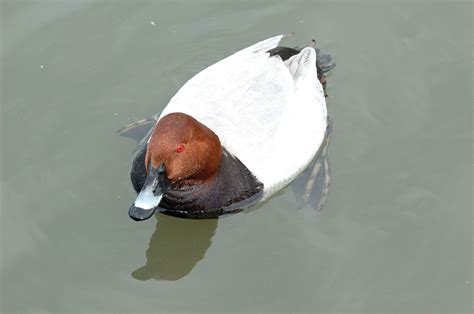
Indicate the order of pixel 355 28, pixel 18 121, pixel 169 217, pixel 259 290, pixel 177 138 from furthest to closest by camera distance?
1. pixel 355 28
2. pixel 18 121
3. pixel 169 217
4. pixel 259 290
5. pixel 177 138

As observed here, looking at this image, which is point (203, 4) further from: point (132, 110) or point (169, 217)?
point (169, 217)

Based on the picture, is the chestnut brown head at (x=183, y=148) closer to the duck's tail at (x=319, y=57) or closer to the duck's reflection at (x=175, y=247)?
the duck's reflection at (x=175, y=247)

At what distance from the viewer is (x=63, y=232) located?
6289 mm

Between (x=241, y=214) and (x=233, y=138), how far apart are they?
611mm

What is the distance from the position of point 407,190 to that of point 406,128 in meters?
0.70

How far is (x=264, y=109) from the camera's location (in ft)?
20.7

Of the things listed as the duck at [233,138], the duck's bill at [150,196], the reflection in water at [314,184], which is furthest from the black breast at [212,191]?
the reflection in water at [314,184]

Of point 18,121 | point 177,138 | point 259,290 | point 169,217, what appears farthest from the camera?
point 18,121

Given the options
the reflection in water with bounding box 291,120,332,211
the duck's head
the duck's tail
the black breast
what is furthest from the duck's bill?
the duck's tail

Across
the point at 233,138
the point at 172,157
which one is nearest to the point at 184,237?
the point at 233,138

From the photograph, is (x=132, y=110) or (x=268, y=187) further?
(x=132, y=110)

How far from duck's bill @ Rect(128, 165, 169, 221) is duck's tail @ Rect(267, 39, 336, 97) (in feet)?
5.98

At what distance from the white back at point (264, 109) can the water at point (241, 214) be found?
33 cm

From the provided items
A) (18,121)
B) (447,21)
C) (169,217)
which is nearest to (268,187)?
(169,217)
